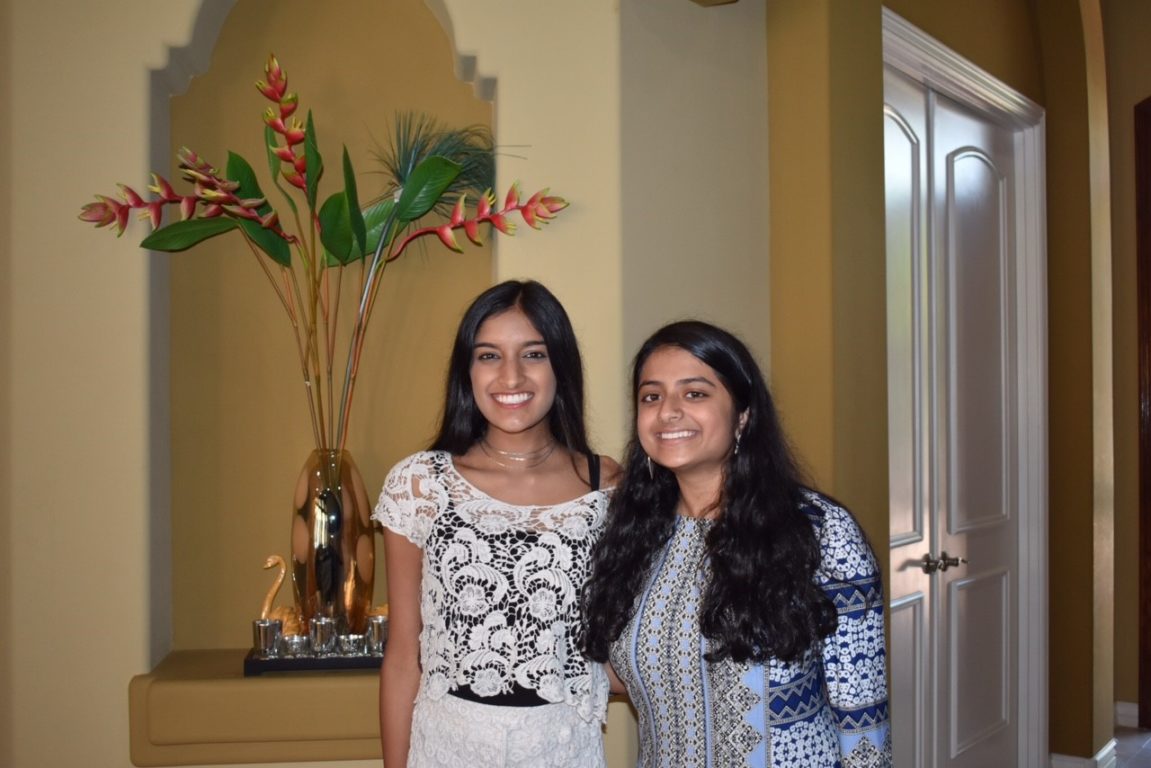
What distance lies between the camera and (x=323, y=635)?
7.72ft

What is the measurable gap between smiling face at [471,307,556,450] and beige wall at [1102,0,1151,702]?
3923 mm

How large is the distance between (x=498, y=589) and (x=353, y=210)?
1035 mm

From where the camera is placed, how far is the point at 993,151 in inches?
154

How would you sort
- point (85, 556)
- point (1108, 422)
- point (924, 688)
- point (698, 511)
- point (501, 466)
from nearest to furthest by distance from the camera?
1. point (698, 511)
2. point (501, 466)
3. point (85, 556)
4. point (924, 688)
5. point (1108, 422)

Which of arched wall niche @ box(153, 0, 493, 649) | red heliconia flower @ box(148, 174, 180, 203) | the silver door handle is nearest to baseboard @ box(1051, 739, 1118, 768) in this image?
the silver door handle

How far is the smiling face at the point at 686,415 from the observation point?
1.51m

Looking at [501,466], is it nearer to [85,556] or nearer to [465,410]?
[465,410]

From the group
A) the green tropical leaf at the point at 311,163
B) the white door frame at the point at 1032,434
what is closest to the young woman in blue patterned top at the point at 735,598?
the green tropical leaf at the point at 311,163

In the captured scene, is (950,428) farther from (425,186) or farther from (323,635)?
(323,635)

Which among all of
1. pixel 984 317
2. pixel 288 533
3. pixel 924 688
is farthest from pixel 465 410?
pixel 984 317

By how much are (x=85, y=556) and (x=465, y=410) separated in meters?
1.08

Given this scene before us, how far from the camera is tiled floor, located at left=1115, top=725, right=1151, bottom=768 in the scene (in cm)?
427

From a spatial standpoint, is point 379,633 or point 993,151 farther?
point 993,151

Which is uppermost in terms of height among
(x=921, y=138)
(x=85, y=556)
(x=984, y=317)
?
(x=921, y=138)
